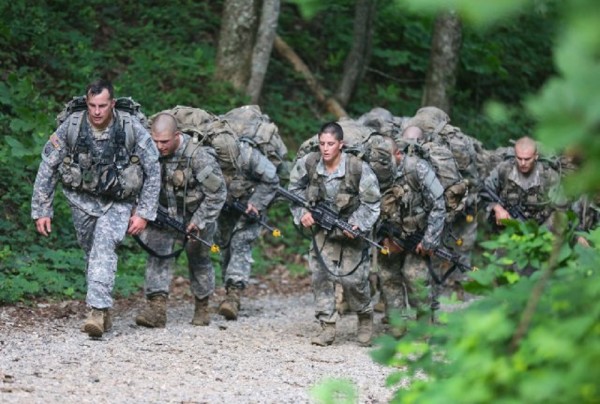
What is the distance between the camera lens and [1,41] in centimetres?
1577

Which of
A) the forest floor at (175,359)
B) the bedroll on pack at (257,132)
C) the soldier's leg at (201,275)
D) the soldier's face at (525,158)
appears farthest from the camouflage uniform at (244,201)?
the soldier's face at (525,158)

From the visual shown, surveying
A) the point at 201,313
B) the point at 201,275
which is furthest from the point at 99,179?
the point at 201,313

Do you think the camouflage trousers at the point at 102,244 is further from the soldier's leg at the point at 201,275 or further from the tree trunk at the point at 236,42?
the tree trunk at the point at 236,42

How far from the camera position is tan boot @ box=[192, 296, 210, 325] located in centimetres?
1138

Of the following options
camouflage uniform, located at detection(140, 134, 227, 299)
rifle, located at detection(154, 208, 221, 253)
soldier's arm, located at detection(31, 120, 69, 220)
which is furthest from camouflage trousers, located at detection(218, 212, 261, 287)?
soldier's arm, located at detection(31, 120, 69, 220)

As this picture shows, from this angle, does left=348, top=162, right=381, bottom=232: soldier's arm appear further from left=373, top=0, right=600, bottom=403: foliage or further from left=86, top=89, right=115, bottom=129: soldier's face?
left=373, top=0, right=600, bottom=403: foliage

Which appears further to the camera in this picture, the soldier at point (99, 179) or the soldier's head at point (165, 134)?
the soldier's head at point (165, 134)

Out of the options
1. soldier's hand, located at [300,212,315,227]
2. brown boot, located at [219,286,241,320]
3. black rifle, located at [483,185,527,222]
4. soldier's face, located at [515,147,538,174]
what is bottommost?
brown boot, located at [219,286,241,320]

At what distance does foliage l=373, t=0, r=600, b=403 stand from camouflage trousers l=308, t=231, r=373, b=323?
492cm

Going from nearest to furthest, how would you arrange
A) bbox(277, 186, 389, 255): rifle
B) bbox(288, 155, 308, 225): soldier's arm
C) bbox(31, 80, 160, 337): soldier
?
A: bbox(31, 80, 160, 337): soldier → bbox(277, 186, 389, 255): rifle → bbox(288, 155, 308, 225): soldier's arm

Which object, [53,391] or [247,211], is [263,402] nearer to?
[53,391]

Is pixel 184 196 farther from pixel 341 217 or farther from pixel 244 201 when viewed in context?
pixel 341 217

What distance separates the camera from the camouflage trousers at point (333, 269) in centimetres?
1088

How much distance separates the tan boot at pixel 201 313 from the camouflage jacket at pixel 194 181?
0.96m
